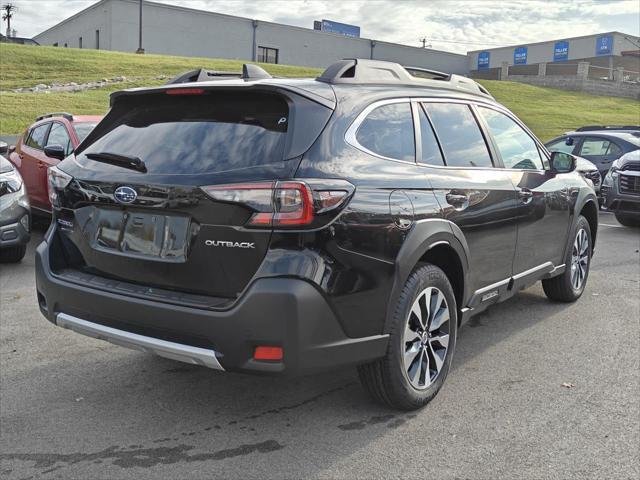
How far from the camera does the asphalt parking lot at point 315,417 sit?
3141mm

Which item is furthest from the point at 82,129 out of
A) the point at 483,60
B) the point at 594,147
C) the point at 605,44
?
the point at 483,60

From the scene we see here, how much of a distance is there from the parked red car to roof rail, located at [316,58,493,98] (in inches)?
211

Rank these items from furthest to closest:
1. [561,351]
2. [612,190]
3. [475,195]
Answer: [612,190] → [561,351] → [475,195]

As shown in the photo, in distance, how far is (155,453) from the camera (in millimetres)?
3232

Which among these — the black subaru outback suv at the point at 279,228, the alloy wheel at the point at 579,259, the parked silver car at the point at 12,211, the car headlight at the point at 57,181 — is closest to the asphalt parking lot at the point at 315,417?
the black subaru outback suv at the point at 279,228

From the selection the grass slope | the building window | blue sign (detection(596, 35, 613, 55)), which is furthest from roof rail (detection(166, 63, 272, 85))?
blue sign (detection(596, 35, 613, 55))

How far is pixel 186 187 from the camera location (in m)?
3.14

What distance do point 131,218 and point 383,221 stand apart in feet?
4.14

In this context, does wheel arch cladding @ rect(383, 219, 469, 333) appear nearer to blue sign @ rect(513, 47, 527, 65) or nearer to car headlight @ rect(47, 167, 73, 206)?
car headlight @ rect(47, 167, 73, 206)

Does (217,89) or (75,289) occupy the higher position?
(217,89)

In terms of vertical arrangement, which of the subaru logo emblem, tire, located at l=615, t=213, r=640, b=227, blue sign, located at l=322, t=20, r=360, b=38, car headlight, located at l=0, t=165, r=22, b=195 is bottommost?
tire, located at l=615, t=213, r=640, b=227

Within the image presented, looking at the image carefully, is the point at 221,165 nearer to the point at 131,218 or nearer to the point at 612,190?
the point at 131,218

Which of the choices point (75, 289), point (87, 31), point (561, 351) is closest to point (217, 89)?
point (75, 289)

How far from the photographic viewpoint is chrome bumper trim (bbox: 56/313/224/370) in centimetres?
309
